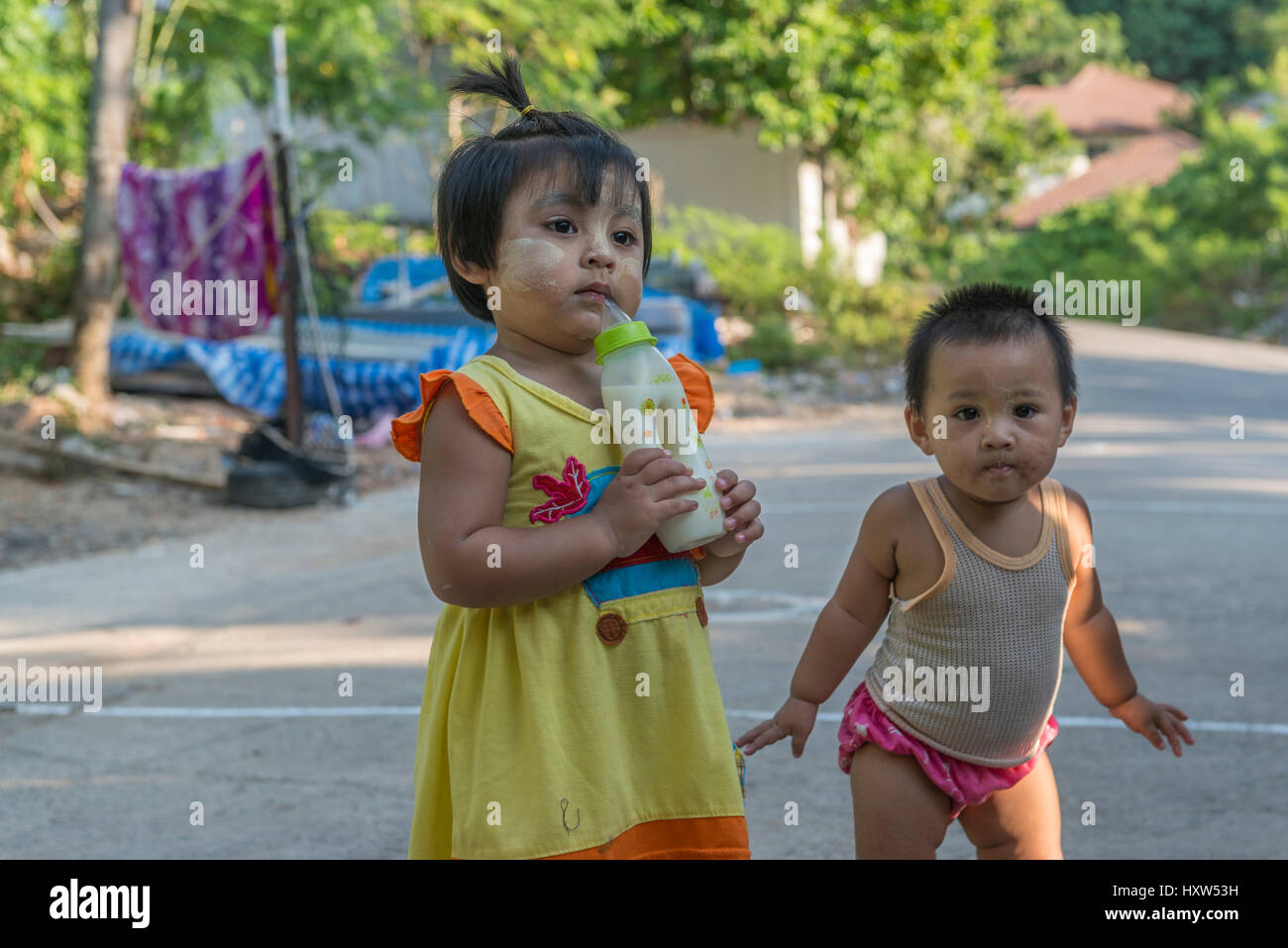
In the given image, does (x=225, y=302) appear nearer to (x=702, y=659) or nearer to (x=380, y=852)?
(x=380, y=852)

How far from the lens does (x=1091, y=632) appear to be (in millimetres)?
2750

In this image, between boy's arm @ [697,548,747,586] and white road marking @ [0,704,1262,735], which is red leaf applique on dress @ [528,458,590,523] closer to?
boy's arm @ [697,548,747,586]

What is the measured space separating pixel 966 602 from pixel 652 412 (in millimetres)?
789

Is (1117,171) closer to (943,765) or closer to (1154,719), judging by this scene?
(1154,719)

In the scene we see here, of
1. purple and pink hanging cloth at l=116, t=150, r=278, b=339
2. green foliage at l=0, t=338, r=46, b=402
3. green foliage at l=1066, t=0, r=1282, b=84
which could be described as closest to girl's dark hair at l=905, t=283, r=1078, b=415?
purple and pink hanging cloth at l=116, t=150, r=278, b=339

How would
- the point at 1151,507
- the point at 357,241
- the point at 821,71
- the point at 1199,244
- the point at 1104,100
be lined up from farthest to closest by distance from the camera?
the point at 1104,100 < the point at 1199,244 < the point at 821,71 < the point at 357,241 < the point at 1151,507

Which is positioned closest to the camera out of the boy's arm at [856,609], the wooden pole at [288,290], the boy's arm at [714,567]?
the boy's arm at [714,567]

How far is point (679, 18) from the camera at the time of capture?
19.8m

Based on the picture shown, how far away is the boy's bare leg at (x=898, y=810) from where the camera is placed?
259 centimetres

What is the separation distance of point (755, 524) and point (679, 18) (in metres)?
18.7

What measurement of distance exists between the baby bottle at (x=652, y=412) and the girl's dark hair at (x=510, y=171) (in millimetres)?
204

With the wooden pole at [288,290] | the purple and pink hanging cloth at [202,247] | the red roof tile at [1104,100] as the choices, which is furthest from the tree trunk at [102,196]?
the red roof tile at [1104,100]

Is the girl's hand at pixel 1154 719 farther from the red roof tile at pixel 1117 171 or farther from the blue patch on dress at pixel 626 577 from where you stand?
the red roof tile at pixel 1117 171

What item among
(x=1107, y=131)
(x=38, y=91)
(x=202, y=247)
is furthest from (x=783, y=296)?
(x=1107, y=131)
